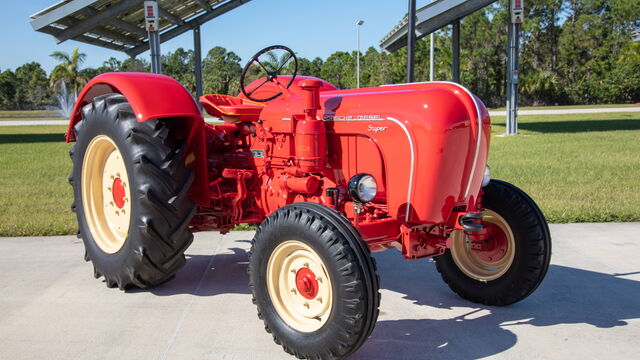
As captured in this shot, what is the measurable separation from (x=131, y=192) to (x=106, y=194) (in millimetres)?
650

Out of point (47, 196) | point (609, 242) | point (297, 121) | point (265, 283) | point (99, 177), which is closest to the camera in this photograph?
point (265, 283)

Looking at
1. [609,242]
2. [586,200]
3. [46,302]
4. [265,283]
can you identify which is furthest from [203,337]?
[586,200]

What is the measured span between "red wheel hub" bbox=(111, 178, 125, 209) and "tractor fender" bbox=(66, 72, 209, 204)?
1.70ft

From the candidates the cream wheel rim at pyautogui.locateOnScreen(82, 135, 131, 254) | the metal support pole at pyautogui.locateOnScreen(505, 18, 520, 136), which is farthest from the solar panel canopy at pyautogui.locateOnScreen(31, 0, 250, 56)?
the cream wheel rim at pyautogui.locateOnScreen(82, 135, 131, 254)

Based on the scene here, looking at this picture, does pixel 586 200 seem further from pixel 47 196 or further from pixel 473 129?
pixel 47 196

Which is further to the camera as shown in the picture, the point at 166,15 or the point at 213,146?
the point at 166,15

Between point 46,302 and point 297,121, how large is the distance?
219cm

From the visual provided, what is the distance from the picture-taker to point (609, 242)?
5.11 m

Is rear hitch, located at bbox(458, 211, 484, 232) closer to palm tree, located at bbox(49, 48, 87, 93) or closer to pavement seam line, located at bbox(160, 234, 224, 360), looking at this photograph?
pavement seam line, located at bbox(160, 234, 224, 360)

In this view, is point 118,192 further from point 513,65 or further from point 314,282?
point 513,65

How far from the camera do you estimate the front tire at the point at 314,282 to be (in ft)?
8.69

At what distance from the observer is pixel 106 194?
4.21m

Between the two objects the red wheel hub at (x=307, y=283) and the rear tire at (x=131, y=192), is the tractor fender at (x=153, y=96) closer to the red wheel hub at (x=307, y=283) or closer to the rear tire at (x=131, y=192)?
the rear tire at (x=131, y=192)

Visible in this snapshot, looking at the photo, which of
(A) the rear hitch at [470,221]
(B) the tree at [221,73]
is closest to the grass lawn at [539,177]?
(A) the rear hitch at [470,221]
